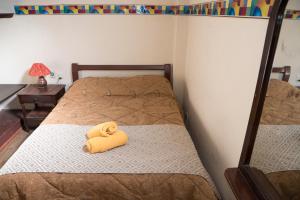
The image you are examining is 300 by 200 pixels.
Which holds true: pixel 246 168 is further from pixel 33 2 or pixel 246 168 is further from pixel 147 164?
pixel 33 2

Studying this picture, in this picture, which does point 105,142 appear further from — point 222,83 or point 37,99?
point 37,99

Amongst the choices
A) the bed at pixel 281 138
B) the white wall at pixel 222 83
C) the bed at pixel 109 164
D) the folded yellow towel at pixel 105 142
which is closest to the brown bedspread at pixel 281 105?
the bed at pixel 281 138

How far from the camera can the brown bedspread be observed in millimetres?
755

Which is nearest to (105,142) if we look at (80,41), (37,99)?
(37,99)

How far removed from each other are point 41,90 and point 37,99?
0.45ft

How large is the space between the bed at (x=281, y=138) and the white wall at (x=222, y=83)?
0.65 ft

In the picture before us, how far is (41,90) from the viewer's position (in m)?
2.72

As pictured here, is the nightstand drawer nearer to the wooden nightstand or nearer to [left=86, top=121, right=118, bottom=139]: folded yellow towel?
the wooden nightstand

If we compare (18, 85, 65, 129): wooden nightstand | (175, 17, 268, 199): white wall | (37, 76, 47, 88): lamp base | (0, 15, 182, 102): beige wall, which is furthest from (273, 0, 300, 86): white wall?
(37, 76, 47, 88): lamp base

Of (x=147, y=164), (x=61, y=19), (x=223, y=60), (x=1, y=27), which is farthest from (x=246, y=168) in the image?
(x=1, y=27)

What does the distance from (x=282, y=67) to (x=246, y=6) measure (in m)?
0.49

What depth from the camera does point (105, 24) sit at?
9.12 ft

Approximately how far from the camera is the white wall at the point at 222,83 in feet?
3.67

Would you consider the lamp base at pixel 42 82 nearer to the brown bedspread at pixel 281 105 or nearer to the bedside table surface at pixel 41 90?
the bedside table surface at pixel 41 90
